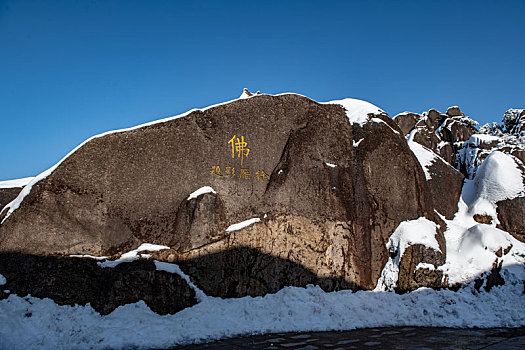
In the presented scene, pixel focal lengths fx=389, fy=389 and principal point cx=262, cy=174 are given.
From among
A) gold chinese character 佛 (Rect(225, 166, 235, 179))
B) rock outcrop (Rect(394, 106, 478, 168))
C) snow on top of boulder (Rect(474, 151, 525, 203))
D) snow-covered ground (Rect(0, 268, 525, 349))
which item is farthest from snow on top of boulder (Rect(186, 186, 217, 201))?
rock outcrop (Rect(394, 106, 478, 168))

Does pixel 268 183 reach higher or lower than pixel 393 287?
higher

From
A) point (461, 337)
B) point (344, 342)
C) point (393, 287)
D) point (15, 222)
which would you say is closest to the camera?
point (344, 342)

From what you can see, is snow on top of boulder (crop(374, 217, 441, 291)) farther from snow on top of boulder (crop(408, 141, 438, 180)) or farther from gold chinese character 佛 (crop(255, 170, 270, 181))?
gold chinese character 佛 (crop(255, 170, 270, 181))

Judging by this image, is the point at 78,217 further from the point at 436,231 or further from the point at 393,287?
the point at 436,231

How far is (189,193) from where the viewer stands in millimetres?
10164

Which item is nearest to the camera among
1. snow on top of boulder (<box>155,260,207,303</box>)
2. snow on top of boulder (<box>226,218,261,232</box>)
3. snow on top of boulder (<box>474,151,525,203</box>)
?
snow on top of boulder (<box>155,260,207,303</box>)

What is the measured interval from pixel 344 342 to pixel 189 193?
5.19 m

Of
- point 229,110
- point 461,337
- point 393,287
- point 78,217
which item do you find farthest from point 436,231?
point 78,217

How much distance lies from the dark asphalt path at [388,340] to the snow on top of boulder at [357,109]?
6.34 metres

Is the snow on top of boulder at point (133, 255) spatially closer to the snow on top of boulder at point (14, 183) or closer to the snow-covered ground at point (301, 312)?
the snow-covered ground at point (301, 312)

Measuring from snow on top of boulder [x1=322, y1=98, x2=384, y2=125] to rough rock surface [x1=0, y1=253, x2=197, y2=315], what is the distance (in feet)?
23.6

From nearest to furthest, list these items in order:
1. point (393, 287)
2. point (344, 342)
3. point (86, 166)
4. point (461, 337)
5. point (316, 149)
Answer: point (344, 342) < point (461, 337) < point (86, 166) < point (393, 287) < point (316, 149)

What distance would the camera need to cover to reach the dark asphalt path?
706 centimetres

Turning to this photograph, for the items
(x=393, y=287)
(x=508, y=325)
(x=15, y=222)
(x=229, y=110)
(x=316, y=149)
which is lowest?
(x=508, y=325)
